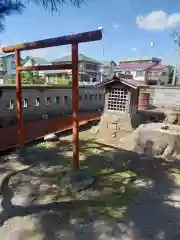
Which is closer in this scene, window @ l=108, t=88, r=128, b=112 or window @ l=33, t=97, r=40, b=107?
window @ l=108, t=88, r=128, b=112

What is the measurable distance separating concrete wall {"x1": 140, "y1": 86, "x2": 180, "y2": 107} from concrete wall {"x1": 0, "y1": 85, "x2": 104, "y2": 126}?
5930mm

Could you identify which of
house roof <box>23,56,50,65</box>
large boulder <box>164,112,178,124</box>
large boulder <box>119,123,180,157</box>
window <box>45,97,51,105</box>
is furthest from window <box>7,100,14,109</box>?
house roof <box>23,56,50,65</box>

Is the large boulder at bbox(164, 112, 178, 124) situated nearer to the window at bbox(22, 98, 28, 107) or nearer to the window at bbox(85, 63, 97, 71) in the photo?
the window at bbox(22, 98, 28, 107)

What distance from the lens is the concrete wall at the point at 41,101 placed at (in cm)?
1185

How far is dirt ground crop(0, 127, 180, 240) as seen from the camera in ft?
14.0

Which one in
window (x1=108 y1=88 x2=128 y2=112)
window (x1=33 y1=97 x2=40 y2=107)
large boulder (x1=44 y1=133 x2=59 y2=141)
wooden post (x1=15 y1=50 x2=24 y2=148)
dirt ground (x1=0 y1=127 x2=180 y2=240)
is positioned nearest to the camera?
dirt ground (x1=0 y1=127 x2=180 y2=240)

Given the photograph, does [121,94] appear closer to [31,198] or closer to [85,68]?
[31,198]

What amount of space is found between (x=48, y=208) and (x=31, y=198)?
0.69 meters

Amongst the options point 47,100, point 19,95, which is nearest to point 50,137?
point 19,95

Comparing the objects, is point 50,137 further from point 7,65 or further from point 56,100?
point 7,65

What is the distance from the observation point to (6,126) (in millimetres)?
11664

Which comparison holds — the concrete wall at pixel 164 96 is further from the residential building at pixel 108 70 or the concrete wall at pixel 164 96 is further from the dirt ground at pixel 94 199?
the residential building at pixel 108 70

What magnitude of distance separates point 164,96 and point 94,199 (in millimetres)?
17593

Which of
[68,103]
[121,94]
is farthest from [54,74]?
[121,94]
